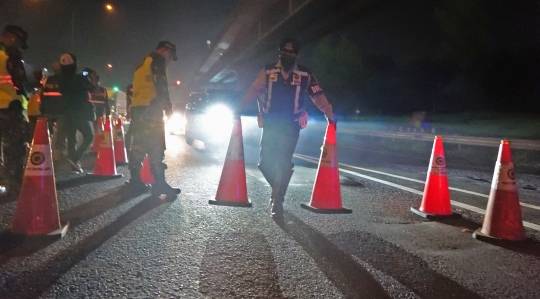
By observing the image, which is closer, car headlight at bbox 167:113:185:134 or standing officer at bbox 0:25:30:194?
standing officer at bbox 0:25:30:194

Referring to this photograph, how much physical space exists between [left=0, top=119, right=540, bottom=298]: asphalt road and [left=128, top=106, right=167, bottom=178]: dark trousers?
50cm

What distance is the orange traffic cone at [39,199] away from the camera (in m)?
4.21

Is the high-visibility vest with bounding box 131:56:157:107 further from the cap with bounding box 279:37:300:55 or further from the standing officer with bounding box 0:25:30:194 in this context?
the cap with bounding box 279:37:300:55

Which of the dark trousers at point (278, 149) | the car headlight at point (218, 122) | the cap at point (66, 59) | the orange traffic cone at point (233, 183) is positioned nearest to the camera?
the dark trousers at point (278, 149)

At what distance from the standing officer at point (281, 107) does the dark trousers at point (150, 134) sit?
142 centimetres

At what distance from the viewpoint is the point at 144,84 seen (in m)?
6.32

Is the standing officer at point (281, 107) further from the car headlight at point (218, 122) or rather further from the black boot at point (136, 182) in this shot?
the car headlight at point (218, 122)

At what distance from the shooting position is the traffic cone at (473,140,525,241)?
4.64m

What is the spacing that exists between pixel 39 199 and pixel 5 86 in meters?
2.40

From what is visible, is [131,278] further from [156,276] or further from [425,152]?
[425,152]

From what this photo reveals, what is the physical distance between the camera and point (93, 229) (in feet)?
14.9

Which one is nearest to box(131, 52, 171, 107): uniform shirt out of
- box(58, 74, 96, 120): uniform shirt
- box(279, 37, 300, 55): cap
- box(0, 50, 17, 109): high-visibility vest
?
box(0, 50, 17, 109): high-visibility vest

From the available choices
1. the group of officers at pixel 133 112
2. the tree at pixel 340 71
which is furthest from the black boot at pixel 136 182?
the tree at pixel 340 71

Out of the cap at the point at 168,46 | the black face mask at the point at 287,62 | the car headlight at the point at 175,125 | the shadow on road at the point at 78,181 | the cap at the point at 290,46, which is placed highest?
the cap at the point at 168,46
